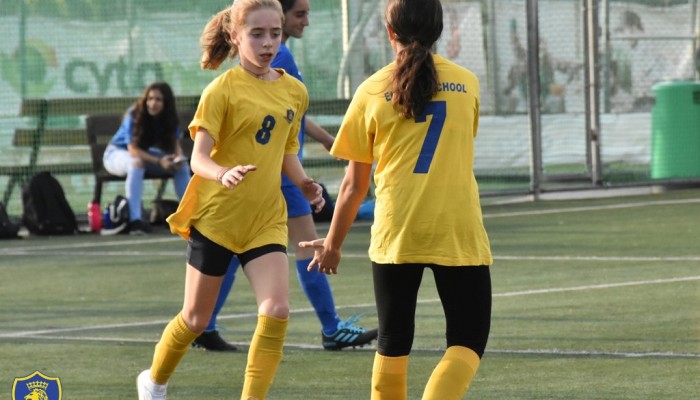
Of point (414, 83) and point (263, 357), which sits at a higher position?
point (414, 83)

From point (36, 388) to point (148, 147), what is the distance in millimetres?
11007

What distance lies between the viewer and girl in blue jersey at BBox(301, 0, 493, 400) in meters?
5.38

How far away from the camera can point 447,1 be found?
19.6m

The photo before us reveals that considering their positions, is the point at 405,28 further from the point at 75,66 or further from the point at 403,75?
the point at 75,66

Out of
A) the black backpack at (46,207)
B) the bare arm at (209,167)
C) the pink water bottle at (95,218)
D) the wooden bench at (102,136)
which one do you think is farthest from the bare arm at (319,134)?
the wooden bench at (102,136)

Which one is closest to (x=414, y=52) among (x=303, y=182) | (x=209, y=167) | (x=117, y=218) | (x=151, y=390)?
(x=209, y=167)

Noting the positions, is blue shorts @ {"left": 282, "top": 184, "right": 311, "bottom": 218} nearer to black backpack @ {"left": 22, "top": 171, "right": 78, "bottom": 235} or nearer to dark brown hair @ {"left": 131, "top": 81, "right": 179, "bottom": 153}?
dark brown hair @ {"left": 131, "top": 81, "right": 179, "bottom": 153}

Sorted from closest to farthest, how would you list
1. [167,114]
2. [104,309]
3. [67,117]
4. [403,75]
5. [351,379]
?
[403,75] < [351,379] < [104,309] < [167,114] < [67,117]

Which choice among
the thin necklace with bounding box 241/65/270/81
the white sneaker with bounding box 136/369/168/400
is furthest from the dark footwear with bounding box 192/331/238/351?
the thin necklace with bounding box 241/65/270/81

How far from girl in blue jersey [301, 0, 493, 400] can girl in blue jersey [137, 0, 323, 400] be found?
0.78 metres

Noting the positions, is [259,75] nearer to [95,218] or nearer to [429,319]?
[429,319]

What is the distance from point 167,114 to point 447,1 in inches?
204

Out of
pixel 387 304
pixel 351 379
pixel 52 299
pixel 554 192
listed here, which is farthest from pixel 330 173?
pixel 387 304

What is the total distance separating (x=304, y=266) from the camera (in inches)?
327
